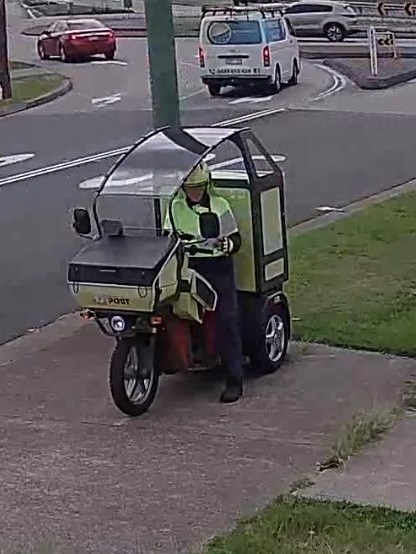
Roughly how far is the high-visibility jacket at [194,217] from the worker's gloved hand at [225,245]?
30 millimetres

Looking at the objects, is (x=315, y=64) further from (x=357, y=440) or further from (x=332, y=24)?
(x=357, y=440)

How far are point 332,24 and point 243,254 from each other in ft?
145

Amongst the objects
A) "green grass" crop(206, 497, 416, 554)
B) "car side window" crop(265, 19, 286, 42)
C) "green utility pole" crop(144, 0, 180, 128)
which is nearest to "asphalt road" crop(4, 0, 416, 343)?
"car side window" crop(265, 19, 286, 42)

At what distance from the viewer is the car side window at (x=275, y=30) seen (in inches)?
1291

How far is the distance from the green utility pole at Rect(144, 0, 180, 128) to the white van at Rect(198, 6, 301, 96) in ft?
73.0

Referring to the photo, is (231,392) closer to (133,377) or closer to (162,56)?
(133,377)

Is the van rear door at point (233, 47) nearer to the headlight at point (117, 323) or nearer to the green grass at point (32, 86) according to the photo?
the green grass at point (32, 86)

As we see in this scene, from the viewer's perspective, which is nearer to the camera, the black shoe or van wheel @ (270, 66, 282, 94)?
the black shoe

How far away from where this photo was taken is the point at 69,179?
62.8ft

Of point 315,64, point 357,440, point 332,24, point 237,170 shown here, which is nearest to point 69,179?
point 237,170

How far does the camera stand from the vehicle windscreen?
26.9 feet

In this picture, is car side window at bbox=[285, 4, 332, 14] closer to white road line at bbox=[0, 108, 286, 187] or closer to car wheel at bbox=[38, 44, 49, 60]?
car wheel at bbox=[38, 44, 49, 60]

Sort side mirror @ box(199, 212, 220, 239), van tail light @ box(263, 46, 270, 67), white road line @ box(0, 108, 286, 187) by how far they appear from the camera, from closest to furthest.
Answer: side mirror @ box(199, 212, 220, 239)
white road line @ box(0, 108, 286, 187)
van tail light @ box(263, 46, 270, 67)

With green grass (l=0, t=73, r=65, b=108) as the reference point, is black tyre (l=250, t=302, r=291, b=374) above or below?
above
